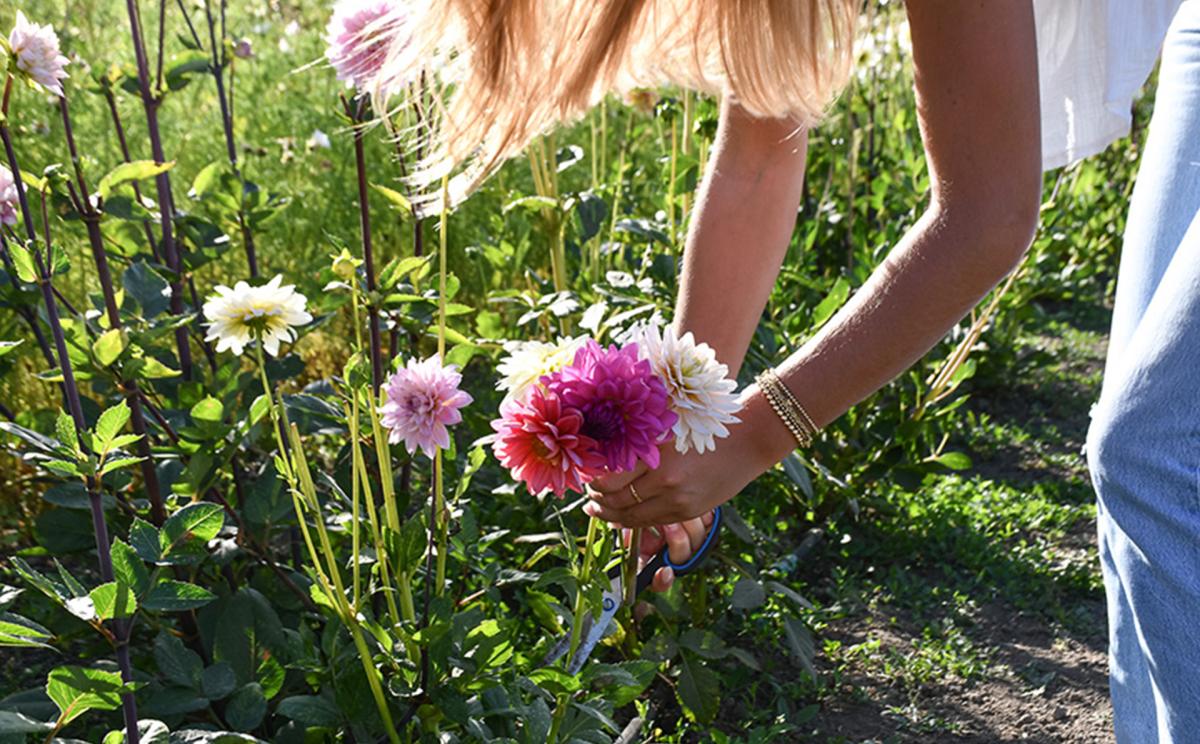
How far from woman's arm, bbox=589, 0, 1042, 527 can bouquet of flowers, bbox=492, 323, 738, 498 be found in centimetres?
12

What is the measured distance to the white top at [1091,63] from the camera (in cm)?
165

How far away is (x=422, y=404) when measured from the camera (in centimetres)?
119

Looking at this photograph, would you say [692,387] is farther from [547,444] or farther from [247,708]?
[247,708]

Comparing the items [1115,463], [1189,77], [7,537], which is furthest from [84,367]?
[1189,77]

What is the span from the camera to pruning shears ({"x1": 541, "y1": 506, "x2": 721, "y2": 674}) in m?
1.41

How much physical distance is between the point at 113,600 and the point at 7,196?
540 millimetres

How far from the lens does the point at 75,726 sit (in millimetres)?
1717

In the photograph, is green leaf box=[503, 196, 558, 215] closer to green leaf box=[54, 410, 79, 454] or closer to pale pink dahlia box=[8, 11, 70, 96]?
pale pink dahlia box=[8, 11, 70, 96]

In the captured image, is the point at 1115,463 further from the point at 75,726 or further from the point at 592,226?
the point at 75,726

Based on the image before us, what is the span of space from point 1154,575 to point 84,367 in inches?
45.2

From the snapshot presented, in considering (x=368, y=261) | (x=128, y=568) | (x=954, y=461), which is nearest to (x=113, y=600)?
(x=128, y=568)

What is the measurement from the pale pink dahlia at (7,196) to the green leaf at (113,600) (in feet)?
1.69

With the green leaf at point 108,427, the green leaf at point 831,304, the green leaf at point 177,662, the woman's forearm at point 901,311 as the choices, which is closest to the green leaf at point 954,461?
the green leaf at point 831,304

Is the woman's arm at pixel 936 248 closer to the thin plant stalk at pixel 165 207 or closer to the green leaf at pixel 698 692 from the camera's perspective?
the green leaf at pixel 698 692
